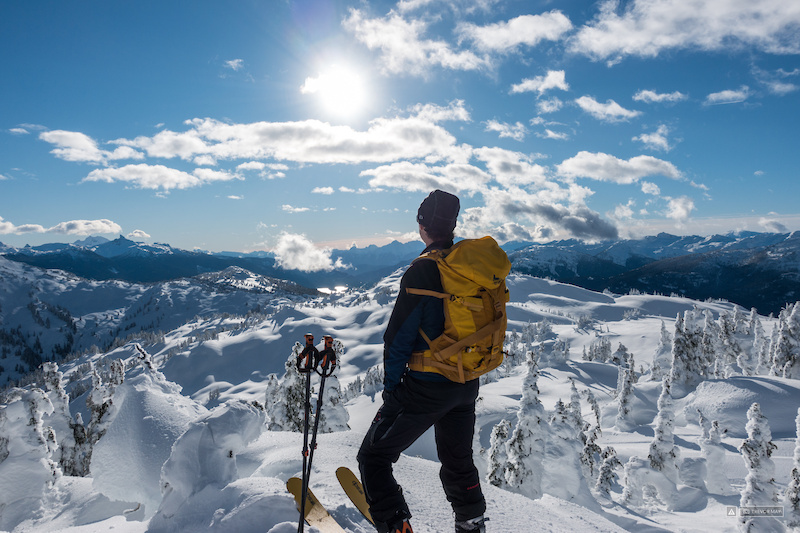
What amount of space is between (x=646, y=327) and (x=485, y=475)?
15745 centimetres

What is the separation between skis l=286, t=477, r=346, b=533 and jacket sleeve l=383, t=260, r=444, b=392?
228 centimetres

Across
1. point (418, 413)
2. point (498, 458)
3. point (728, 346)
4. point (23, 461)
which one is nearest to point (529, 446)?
point (498, 458)

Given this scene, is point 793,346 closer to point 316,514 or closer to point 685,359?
point 685,359

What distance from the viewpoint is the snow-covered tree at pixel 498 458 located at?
22.8 meters

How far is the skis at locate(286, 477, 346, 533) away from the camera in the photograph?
469cm

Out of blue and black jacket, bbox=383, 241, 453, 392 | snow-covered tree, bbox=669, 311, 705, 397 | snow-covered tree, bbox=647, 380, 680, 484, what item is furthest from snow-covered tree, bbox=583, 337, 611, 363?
blue and black jacket, bbox=383, 241, 453, 392

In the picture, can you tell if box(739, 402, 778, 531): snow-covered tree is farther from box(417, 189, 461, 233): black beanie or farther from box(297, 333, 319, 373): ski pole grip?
box(297, 333, 319, 373): ski pole grip

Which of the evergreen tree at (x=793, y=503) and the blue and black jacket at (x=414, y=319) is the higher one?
the blue and black jacket at (x=414, y=319)

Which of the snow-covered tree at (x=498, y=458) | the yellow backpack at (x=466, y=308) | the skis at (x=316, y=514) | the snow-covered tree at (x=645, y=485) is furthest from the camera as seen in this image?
the snow-covered tree at (x=645, y=485)

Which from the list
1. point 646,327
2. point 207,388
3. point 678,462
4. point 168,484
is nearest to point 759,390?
point 678,462

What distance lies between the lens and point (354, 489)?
230 inches

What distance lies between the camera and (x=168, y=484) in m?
5.59

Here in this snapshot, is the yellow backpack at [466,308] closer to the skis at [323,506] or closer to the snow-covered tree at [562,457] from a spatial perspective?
the skis at [323,506]

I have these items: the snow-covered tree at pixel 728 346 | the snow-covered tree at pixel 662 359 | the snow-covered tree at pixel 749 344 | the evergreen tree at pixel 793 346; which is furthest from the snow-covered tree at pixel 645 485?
the snow-covered tree at pixel 728 346
